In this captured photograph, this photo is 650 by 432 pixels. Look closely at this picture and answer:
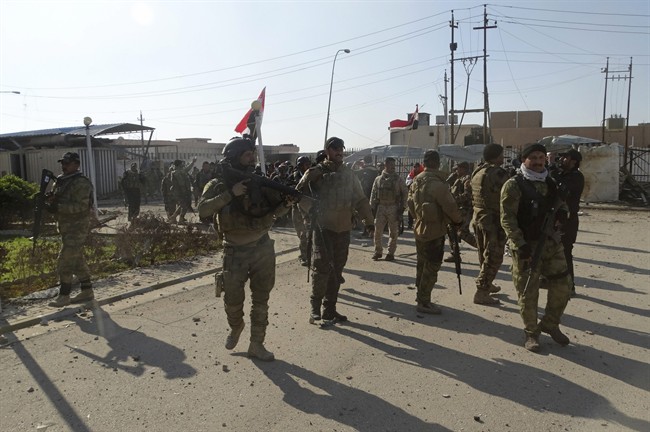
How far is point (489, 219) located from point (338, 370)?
9.49 ft

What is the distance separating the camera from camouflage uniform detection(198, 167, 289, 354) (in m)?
4.17

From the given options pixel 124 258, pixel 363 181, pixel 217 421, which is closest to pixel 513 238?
pixel 217 421

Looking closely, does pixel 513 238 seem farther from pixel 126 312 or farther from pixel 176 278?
pixel 176 278

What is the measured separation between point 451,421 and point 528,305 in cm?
167

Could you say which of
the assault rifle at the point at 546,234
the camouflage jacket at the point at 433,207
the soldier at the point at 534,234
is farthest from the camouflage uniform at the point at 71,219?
the assault rifle at the point at 546,234

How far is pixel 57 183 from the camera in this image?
6094 millimetres

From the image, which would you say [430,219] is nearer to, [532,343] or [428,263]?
[428,263]

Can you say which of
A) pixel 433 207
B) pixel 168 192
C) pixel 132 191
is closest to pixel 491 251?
pixel 433 207

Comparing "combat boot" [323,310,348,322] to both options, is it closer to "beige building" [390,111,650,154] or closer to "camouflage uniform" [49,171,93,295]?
"camouflage uniform" [49,171,93,295]

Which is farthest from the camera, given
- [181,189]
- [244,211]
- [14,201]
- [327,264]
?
[181,189]

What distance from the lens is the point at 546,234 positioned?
4.46 m

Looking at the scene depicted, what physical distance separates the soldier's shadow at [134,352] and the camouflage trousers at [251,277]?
0.62 meters

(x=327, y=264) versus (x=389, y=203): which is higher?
(x=389, y=203)

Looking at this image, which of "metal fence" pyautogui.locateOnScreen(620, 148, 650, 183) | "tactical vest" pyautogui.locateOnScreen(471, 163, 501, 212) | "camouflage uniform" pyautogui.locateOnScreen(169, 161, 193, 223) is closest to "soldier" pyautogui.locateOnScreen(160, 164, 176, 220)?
"camouflage uniform" pyautogui.locateOnScreen(169, 161, 193, 223)
